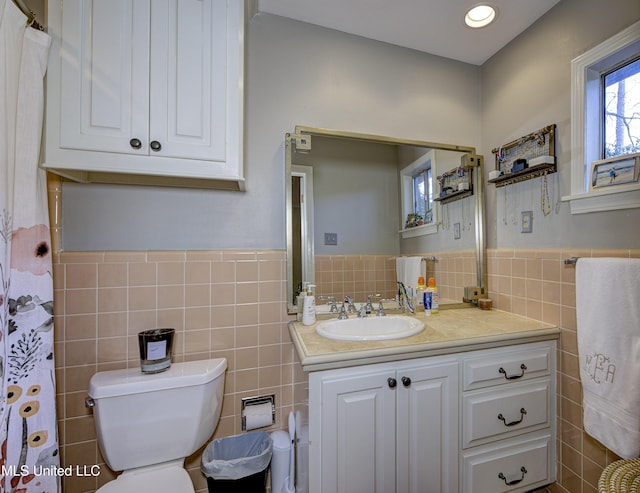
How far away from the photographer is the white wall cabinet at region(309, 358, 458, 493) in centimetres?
95

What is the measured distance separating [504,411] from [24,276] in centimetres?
200

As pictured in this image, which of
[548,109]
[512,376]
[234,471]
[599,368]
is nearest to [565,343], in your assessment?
[599,368]

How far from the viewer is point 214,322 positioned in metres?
1.29

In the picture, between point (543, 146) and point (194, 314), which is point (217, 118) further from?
point (543, 146)

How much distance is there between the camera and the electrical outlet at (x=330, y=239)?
57.1 inches

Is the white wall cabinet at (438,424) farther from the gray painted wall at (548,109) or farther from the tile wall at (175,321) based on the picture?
the gray painted wall at (548,109)

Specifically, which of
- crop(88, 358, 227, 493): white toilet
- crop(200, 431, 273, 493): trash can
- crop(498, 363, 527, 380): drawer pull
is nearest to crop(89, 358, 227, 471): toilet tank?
crop(88, 358, 227, 493): white toilet

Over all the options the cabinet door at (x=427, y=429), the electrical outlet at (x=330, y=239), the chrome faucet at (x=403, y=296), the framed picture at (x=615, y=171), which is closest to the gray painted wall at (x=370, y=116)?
the framed picture at (x=615, y=171)

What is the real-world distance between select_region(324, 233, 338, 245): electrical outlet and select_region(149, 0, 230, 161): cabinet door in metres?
0.66

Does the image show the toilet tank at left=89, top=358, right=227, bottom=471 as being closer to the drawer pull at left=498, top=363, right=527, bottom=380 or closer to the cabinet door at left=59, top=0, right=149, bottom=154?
the cabinet door at left=59, top=0, right=149, bottom=154

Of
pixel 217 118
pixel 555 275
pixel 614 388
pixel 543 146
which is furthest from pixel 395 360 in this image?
pixel 543 146

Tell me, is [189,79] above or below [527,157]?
above

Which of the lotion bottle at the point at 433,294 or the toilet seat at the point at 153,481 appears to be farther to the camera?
the lotion bottle at the point at 433,294

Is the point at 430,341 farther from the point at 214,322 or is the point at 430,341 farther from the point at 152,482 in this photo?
the point at 152,482
